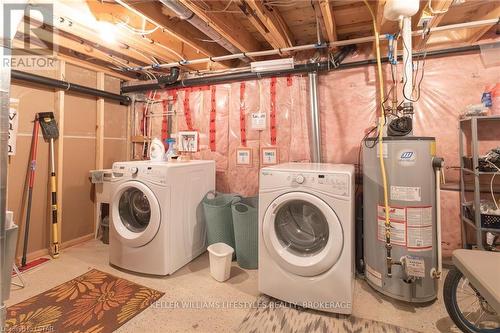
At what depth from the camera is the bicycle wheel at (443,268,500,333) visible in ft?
4.84

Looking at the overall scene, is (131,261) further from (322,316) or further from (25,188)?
(322,316)

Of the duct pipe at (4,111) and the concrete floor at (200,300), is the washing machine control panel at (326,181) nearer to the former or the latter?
the concrete floor at (200,300)

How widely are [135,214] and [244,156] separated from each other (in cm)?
131

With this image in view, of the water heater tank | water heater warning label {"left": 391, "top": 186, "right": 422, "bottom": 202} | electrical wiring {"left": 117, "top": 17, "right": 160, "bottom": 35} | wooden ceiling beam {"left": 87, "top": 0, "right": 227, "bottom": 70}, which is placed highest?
wooden ceiling beam {"left": 87, "top": 0, "right": 227, "bottom": 70}

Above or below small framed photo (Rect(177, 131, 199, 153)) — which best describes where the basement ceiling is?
above

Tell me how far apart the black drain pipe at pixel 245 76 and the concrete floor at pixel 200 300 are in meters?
2.03

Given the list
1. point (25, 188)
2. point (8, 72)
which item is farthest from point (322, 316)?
point (25, 188)

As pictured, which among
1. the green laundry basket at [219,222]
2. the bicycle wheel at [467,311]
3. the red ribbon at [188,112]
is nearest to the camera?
the bicycle wheel at [467,311]

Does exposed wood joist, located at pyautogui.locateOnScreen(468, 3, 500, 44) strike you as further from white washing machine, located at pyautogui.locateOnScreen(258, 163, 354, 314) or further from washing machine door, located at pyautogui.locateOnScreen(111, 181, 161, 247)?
washing machine door, located at pyautogui.locateOnScreen(111, 181, 161, 247)

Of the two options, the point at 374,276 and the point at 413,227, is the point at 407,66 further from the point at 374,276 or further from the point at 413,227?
the point at 374,276

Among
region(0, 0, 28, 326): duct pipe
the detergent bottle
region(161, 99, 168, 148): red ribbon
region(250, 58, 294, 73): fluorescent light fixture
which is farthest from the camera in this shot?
region(161, 99, 168, 148): red ribbon

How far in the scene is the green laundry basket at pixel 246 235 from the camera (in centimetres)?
229

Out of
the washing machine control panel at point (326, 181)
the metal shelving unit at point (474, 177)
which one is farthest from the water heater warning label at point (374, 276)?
the metal shelving unit at point (474, 177)

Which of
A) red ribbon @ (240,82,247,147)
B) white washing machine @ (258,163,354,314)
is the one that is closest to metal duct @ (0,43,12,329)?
white washing machine @ (258,163,354,314)
